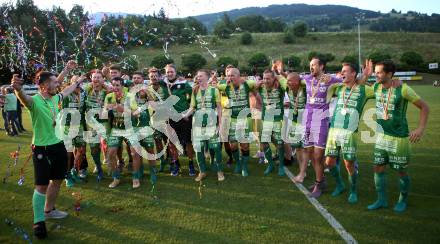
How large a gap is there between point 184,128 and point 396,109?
15.2 ft

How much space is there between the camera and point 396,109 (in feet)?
19.1

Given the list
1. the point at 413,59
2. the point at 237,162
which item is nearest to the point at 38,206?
the point at 237,162

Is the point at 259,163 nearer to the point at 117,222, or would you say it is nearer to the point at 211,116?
the point at 211,116

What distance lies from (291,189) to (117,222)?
→ 3.31 m

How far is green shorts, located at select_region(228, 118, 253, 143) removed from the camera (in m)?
8.16

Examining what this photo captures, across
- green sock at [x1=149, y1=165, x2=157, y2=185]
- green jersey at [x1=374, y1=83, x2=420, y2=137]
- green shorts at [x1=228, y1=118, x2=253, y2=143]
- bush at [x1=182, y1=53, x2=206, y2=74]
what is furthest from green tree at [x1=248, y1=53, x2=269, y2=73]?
green jersey at [x1=374, y1=83, x2=420, y2=137]

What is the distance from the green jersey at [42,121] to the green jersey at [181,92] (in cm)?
326

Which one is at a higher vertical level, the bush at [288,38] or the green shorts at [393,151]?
the bush at [288,38]

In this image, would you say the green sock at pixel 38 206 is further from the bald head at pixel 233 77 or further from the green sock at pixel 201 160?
the bald head at pixel 233 77

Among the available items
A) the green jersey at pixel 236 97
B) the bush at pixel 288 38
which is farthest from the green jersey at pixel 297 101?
the bush at pixel 288 38

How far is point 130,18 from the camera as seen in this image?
14.9m

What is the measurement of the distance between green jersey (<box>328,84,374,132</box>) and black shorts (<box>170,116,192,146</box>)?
3.55 metres

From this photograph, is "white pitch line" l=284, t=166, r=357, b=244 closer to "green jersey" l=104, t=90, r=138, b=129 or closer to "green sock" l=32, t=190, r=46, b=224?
"green jersey" l=104, t=90, r=138, b=129

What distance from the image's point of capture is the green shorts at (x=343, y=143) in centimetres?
629
